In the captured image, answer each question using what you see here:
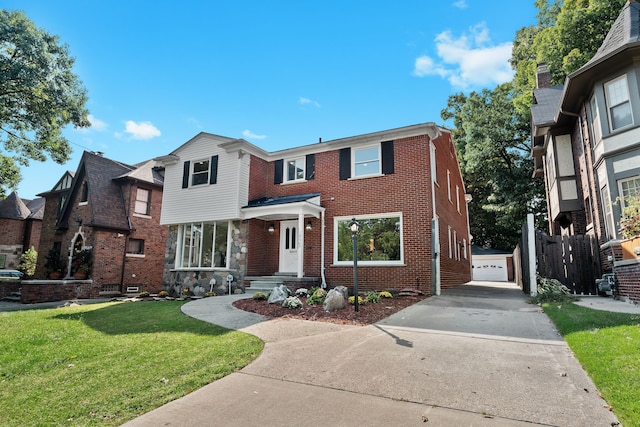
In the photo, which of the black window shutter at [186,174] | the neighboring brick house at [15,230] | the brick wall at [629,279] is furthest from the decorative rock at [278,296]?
the neighboring brick house at [15,230]

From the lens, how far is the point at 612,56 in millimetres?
9328

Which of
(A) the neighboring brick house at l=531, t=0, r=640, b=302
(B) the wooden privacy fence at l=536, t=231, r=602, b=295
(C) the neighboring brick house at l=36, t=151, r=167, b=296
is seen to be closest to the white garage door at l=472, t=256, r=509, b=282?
(A) the neighboring brick house at l=531, t=0, r=640, b=302

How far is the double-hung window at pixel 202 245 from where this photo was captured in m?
13.8

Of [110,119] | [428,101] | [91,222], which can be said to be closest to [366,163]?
[428,101]

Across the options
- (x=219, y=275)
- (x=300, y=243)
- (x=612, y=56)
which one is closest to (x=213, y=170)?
(x=219, y=275)

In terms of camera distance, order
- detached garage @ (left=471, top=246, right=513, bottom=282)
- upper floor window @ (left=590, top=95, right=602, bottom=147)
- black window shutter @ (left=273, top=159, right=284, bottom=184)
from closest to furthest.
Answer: upper floor window @ (left=590, top=95, right=602, bottom=147) → black window shutter @ (left=273, top=159, right=284, bottom=184) → detached garage @ (left=471, top=246, right=513, bottom=282)

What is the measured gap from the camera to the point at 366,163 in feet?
41.9

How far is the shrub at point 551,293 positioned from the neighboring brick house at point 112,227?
57.5ft

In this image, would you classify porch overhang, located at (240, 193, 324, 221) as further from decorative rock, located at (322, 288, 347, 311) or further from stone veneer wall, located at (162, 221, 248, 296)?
decorative rock, located at (322, 288, 347, 311)

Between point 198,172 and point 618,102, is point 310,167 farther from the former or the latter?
point 618,102

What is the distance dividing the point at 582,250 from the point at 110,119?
56.7ft

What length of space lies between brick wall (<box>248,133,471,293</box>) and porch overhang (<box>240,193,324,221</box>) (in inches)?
15.3

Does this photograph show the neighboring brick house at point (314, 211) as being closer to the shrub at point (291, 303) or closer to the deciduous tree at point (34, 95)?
the shrub at point (291, 303)

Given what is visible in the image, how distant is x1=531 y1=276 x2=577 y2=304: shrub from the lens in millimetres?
9141
